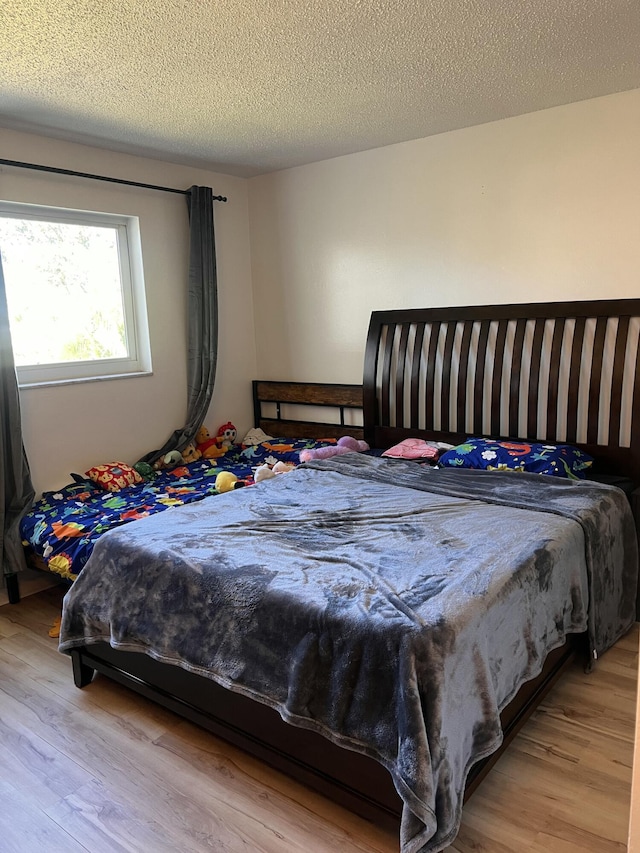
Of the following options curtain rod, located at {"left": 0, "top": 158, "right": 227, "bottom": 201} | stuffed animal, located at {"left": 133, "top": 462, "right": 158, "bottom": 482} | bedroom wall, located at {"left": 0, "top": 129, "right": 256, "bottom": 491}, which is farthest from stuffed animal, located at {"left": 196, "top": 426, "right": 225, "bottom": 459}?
curtain rod, located at {"left": 0, "top": 158, "right": 227, "bottom": 201}

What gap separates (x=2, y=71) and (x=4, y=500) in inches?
74.0

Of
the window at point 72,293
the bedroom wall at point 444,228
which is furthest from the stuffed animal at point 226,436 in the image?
the window at point 72,293

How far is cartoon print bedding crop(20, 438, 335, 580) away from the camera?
107 inches

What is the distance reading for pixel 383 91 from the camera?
2684 millimetres

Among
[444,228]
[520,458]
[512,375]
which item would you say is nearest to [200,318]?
[444,228]

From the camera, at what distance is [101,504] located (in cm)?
312

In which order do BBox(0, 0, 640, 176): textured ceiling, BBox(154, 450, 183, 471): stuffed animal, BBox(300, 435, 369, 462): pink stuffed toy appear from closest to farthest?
BBox(0, 0, 640, 176): textured ceiling < BBox(300, 435, 369, 462): pink stuffed toy < BBox(154, 450, 183, 471): stuffed animal

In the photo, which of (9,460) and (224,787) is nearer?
(224,787)

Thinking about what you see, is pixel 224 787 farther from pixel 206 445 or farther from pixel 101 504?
pixel 206 445

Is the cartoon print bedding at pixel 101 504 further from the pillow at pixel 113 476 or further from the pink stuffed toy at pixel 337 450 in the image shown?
the pink stuffed toy at pixel 337 450

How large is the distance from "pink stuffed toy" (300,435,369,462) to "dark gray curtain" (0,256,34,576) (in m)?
1.49

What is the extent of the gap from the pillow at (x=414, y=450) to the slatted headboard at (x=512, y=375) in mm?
142

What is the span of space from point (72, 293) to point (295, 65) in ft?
6.13

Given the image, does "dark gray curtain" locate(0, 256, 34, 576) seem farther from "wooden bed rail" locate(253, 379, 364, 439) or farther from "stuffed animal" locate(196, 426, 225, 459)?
"wooden bed rail" locate(253, 379, 364, 439)
